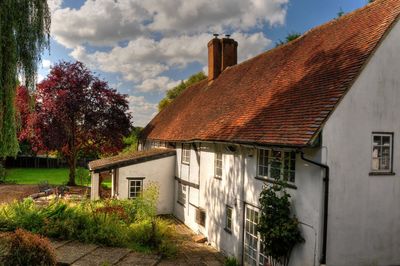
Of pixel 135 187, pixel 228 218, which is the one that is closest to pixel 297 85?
pixel 228 218

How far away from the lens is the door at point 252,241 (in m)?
11.1

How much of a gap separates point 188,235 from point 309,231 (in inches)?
347

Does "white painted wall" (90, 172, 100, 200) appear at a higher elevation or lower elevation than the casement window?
lower

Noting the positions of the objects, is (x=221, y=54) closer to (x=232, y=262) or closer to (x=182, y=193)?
(x=182, y=193)

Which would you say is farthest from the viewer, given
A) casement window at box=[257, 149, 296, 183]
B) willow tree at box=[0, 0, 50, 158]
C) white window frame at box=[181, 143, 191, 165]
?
white window frame at box=[181, 143, 191, 165]

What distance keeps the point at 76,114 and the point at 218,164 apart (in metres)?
16.9

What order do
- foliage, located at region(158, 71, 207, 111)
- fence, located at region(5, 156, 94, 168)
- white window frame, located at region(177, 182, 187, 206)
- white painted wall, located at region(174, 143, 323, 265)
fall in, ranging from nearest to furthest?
white painted wall, located at region(174, 143, 323, 265) → white window frame, located at region(177, 182, 187, 206) → fence, located at region(5, 156, 94, 168) → foliage, located at region(158, 71, 207, 111)

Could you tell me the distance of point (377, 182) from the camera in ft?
30.0

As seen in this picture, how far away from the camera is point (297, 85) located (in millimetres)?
11781

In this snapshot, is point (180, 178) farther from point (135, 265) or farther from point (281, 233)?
point (281, 233)

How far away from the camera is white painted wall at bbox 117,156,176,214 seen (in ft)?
64.4

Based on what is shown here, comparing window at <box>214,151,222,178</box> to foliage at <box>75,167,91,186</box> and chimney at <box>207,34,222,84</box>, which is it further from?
foliage at <box>75,167,91,186</box>

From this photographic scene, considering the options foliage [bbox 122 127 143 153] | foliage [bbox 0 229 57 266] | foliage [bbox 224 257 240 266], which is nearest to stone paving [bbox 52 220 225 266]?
foliage [bbox 224 257 240 266]

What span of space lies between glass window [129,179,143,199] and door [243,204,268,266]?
925 centimetres
